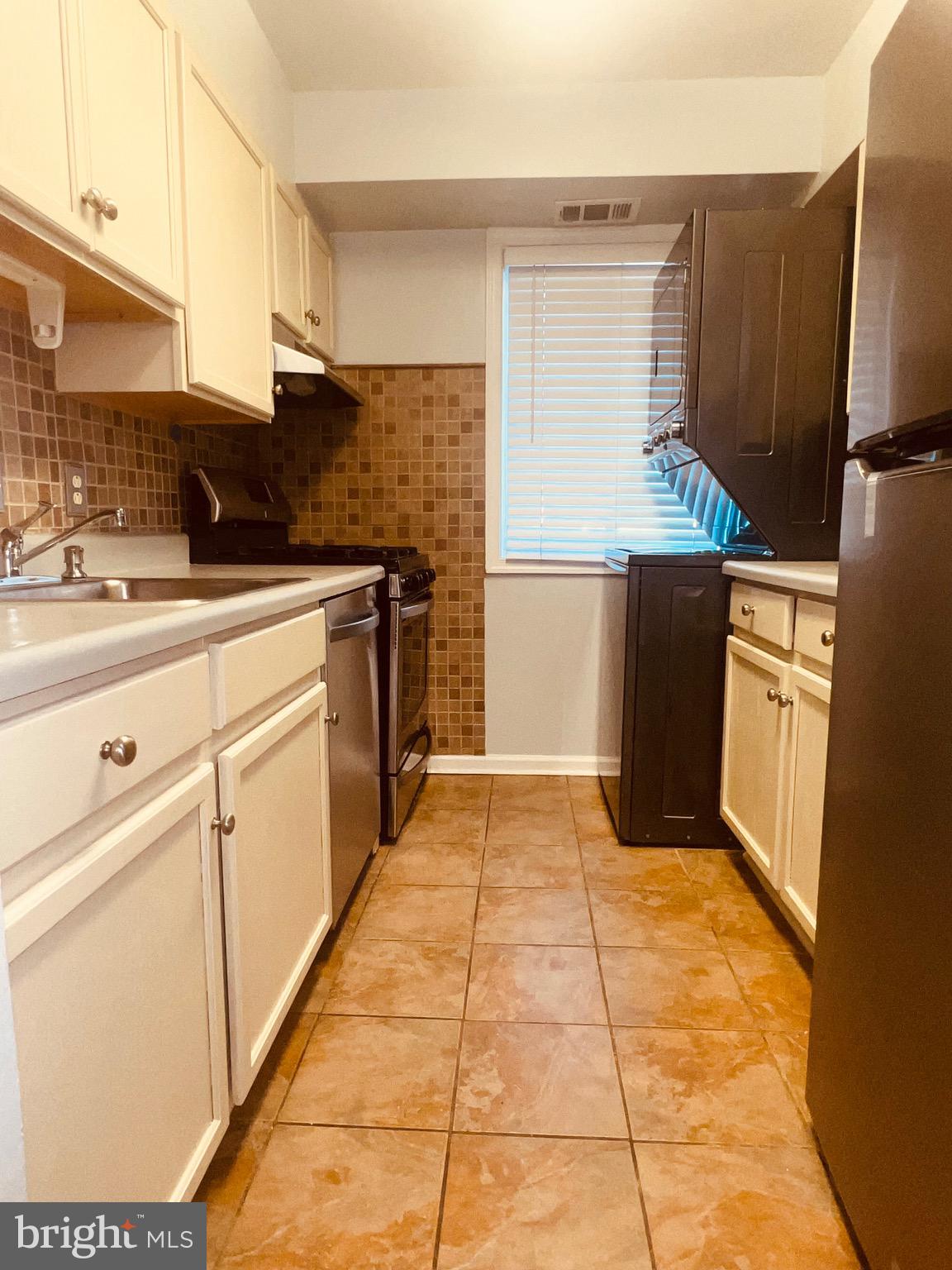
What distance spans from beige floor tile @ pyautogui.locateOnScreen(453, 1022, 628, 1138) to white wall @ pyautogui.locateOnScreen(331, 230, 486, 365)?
2.39 meters

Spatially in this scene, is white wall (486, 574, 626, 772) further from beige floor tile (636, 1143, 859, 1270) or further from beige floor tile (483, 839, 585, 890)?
beige floor tile (636, 1143, 859, 1270)

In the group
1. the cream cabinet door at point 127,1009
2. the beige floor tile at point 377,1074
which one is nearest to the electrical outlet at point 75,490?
the cream cabinet door at point 127,1009

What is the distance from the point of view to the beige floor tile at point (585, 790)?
2.84 metres

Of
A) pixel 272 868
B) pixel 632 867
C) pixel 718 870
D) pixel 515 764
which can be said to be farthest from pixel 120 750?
pixel 515 764

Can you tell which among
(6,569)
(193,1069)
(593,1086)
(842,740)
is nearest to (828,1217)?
(593,1086)

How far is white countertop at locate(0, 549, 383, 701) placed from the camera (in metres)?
0.65

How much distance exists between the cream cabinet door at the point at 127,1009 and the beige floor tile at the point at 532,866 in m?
1.21

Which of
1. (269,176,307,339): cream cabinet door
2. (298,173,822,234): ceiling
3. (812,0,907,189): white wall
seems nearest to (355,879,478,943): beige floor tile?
(269,176,307,339): cream cabinet door

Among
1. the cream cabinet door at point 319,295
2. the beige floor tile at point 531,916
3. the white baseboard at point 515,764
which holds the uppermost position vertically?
the cream cabinet door at point 319,295

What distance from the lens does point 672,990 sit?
65.4 inches

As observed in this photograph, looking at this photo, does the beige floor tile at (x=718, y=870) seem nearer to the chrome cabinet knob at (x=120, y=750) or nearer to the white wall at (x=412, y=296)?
the chrome cabinet knob at (x=120, y=750)

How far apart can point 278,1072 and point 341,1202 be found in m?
0.33

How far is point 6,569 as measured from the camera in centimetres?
146

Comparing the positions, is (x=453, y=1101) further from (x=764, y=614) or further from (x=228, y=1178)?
(x=764, y=614)
